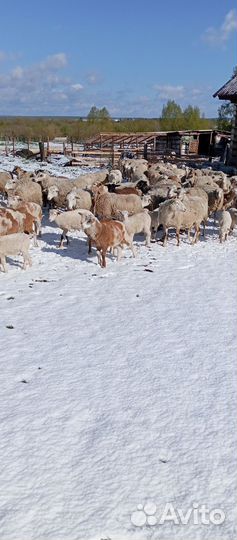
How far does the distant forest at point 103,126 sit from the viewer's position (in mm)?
57888

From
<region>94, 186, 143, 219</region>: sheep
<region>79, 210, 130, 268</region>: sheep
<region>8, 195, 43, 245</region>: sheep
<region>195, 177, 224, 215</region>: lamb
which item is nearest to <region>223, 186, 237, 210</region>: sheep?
<region>195, 177, 224, 215</region>: lamb

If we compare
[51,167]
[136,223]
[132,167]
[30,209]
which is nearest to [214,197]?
[136,223]

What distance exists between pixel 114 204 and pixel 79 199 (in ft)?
3.84

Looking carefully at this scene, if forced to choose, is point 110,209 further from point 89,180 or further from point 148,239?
point 89,180

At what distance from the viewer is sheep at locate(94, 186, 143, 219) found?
12078mm

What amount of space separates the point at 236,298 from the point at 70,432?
4.65 m

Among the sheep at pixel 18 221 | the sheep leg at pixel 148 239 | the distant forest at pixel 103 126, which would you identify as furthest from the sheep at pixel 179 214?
the distant forest at pixel 103 126

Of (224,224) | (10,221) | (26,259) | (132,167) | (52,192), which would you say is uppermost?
(132,167)

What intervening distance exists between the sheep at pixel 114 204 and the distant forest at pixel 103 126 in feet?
143

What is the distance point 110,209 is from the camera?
1209 centimetres

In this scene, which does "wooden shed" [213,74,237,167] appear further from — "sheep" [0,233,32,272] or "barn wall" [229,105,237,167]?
"sheep" [0,233,32,272]

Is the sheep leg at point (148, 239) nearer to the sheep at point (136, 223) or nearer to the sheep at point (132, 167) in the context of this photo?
the sheep at point (136, 223)

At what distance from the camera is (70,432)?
4.66 meters

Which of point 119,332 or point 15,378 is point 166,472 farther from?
point 119,332
